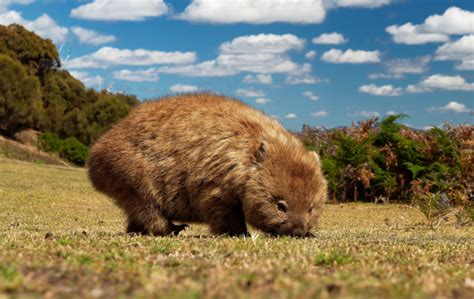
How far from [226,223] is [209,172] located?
2.38 ft

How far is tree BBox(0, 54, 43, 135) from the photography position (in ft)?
174

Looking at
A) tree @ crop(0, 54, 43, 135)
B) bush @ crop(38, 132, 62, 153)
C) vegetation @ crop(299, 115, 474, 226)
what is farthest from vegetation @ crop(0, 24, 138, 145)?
vegetation @ crop(299, 115, 474, 226)

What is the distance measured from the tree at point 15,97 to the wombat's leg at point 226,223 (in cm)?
4811

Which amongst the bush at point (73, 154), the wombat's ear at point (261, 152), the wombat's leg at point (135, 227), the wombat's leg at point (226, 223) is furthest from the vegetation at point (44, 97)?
the wombat's ear at point (261, 152)

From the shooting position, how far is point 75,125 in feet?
197

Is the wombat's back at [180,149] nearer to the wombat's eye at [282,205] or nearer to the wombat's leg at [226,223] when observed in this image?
the wombat's leg at [226,223]

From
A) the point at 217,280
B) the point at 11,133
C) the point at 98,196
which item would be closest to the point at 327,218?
the point at 98,196

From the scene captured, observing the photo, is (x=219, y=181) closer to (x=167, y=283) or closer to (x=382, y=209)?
(x=167, y=283)

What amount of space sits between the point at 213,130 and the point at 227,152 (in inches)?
16.2

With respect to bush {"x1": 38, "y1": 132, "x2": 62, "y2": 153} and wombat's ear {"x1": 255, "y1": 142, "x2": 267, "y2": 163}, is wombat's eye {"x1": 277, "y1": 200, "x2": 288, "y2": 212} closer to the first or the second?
wombat's ear {"x1": 255, "y1": 142, "x2": 267, "y2": 163}

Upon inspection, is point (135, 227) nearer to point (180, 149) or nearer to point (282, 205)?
point (180, 149)

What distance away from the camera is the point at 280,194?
27.6 feet

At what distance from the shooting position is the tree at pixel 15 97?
53156mm

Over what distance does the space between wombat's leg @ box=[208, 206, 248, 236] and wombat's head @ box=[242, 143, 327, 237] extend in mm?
227
